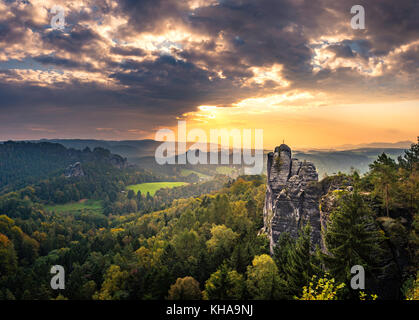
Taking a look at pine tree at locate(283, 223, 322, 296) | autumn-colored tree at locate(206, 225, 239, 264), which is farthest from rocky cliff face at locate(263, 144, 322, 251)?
autumn-colored tree at locate(206, 225, 239, 264)

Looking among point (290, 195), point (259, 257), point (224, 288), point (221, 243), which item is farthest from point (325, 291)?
point (221, 243)

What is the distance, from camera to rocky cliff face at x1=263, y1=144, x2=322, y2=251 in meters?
41.1

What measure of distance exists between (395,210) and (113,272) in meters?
52.9

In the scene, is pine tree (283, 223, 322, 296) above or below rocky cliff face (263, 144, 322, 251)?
below

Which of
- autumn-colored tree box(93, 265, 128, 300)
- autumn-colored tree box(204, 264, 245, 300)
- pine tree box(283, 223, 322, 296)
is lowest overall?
autumn-colored tree box(93, 265, 128, 300)

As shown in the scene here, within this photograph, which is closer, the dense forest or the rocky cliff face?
the dense forest

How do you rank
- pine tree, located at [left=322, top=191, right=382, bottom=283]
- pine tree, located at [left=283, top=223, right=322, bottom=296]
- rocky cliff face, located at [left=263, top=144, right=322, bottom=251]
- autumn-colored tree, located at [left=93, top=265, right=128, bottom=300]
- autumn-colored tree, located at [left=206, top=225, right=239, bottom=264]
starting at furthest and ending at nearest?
autumn-colored tree, located at [left=206, top=225, right=239, bottom=264]
autumn-colored tree, located at [left=93, top=265, right=128, bottom=300]
rocky cliff face, located at [left=263, top=144, right=322, bottom=251]
pine tree, located at [left=283, top=223, right=322, bottom=296]
pine tree, located at [left=322, top=191, right=382, bottom=283]

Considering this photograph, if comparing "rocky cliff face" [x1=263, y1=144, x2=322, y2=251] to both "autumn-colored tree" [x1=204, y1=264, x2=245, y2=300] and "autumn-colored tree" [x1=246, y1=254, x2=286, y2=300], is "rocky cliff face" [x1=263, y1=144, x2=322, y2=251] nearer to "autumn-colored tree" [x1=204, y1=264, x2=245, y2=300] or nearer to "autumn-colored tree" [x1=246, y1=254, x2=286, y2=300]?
"autumn-colored tree" [x1=246, y1=254, x2=286, y2=300]

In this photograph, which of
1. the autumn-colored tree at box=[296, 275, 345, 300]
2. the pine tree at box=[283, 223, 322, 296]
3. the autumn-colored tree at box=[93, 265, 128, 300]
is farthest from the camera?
the autumn-colored tree at box=[93, 265, 128, 300]
